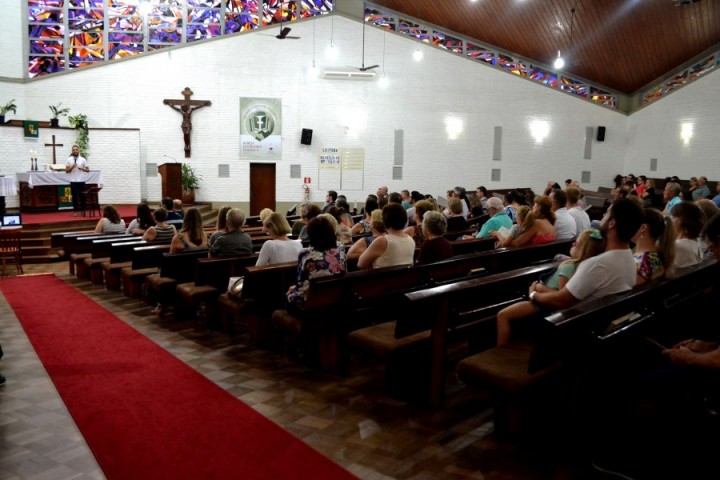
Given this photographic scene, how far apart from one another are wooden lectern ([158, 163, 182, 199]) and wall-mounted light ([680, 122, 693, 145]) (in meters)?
12.0

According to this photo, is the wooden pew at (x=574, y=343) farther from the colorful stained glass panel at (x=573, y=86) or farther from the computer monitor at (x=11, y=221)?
the colorful stained glass panel at (x=573, y=86)

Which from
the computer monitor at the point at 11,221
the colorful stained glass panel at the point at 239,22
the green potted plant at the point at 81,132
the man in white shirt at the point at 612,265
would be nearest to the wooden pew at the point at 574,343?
the man in white shirt at the point at 612,265

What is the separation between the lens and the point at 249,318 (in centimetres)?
424

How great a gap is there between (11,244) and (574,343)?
8077 millimetres

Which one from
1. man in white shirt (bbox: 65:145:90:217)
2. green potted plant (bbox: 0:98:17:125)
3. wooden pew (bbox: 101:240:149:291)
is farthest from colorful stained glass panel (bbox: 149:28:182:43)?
wooden pew (bbox: 101:240:149:291)

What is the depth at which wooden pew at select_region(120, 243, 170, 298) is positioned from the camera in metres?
5.65

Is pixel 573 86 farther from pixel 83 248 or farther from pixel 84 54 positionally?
pixel 83 248

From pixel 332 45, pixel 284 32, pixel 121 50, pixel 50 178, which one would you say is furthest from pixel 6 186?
pixel 332 45

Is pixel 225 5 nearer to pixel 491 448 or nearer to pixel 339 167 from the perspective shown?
pixel 339 167

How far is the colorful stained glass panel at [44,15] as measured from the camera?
12383 mm

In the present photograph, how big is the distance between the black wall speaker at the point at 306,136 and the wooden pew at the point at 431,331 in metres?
10.7

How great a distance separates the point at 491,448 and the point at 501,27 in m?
12.3

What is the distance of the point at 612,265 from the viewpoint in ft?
8.36

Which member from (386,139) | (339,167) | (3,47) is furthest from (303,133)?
(3,47)
